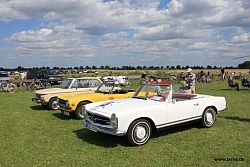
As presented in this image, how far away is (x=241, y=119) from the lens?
10.5 meters

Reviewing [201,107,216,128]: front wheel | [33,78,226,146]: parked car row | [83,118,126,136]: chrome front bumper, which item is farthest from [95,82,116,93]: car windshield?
[201,107,216,128]: front wheel

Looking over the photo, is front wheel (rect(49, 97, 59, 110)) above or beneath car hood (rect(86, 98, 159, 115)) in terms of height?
beneath

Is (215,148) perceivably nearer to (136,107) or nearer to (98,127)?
(136,107)

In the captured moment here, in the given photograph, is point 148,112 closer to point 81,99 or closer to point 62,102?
point 81,99

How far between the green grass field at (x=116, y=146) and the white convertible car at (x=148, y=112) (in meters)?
0.39

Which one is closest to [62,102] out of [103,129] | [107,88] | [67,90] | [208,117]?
[107,88]

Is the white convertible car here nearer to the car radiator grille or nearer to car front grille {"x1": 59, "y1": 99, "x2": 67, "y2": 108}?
the car radiator grille

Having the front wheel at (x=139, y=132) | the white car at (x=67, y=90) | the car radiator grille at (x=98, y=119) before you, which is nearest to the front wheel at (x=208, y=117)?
the front wheel at (x=139, y=132)

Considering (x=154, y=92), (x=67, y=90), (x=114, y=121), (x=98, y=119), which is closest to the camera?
(x=114, y=121)

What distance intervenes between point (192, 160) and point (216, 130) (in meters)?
2.85

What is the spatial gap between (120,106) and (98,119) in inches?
24.4

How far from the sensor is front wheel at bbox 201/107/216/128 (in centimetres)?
882

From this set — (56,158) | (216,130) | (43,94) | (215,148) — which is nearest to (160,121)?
(215,148)

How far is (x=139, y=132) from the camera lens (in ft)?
23.7
